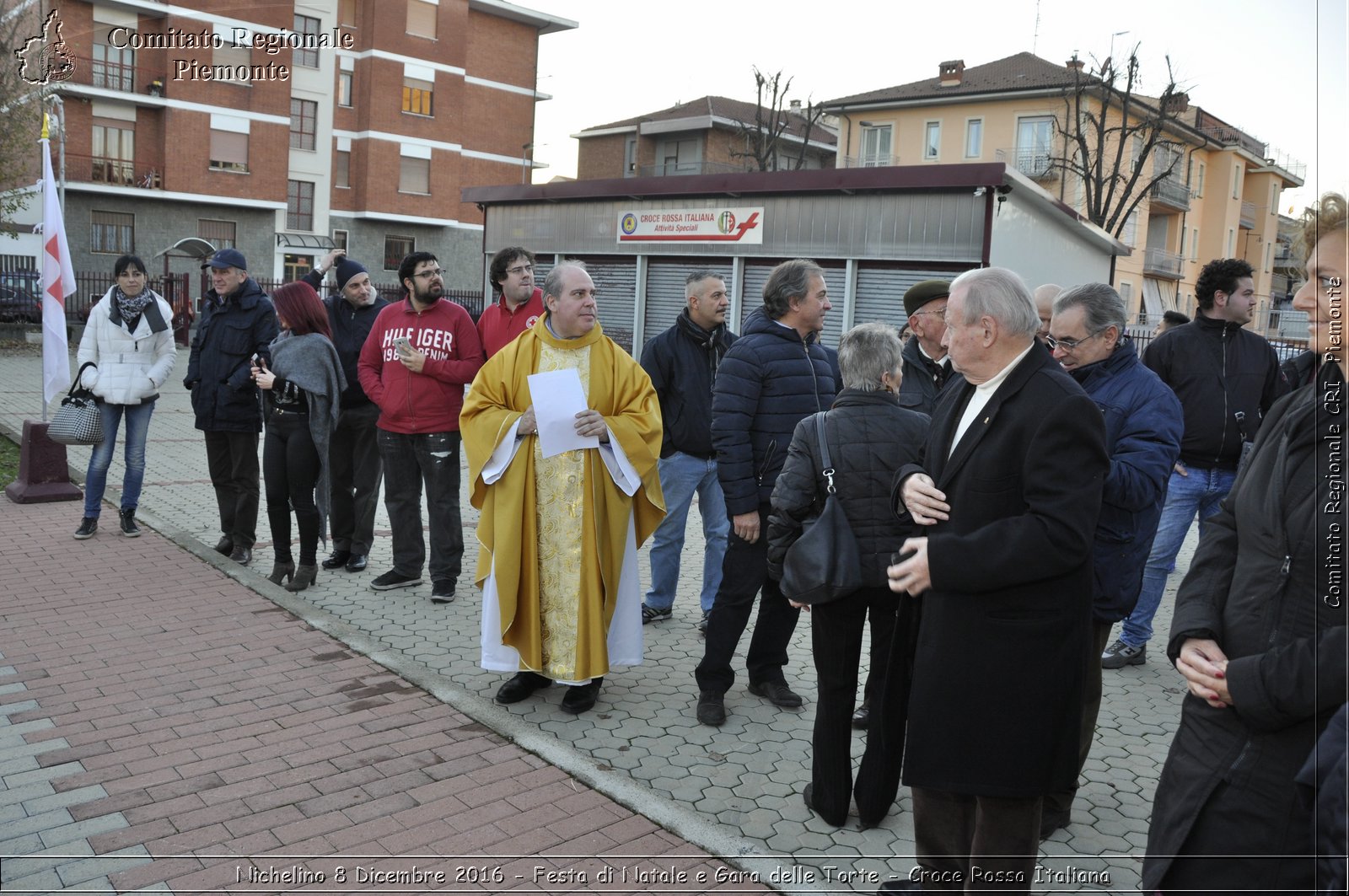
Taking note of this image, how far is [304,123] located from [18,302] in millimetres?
17487

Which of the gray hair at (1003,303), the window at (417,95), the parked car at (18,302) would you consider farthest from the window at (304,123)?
the gray hair at (1003,303)

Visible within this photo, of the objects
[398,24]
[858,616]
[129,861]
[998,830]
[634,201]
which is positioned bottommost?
[129,861]

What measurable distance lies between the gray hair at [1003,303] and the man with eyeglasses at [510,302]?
4164 millimetres

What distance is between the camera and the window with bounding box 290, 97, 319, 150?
43625 mm

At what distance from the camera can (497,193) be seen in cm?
2211

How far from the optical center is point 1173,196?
46.9m

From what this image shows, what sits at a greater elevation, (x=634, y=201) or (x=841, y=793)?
(x=634, y=201)

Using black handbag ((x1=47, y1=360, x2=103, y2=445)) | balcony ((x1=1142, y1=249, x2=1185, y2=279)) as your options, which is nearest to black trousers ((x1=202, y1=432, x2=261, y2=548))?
black handbag ((x1=47, y1=360, x2=103, y2=445))

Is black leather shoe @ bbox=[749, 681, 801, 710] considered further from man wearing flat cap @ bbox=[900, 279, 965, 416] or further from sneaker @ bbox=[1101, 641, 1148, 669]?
sneaker @ bbox=[1101, 641, 1148, 669]

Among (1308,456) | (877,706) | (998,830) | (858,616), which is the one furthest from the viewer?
(858,616)

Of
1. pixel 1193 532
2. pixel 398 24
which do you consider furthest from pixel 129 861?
pixel 398 24

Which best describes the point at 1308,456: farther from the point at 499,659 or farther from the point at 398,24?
the point at 398,24

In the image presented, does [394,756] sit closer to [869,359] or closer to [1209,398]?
[869,359]

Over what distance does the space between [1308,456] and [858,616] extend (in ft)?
6.54
